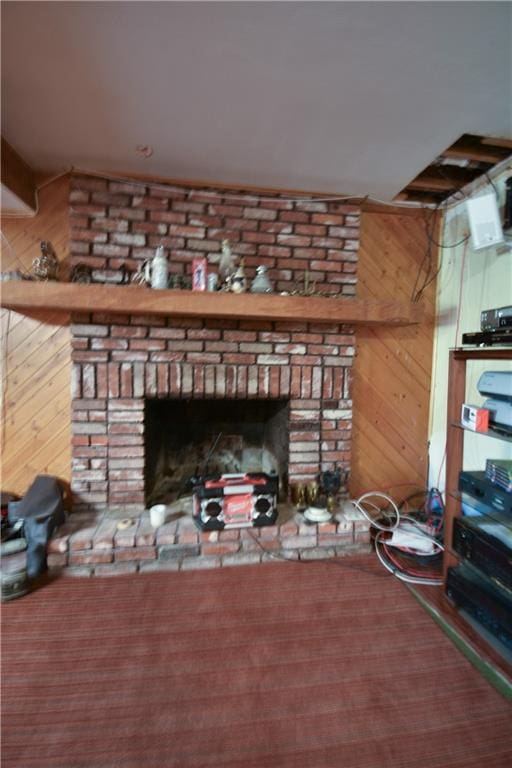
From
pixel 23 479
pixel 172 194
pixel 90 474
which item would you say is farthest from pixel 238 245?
pixel 23 479

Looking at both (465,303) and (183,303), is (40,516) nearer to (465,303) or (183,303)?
(183,303)

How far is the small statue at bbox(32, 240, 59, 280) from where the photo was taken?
1.76 meters

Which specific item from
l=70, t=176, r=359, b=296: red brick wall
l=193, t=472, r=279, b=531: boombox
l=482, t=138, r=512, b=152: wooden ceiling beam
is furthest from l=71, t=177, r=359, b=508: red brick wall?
l=482, t=138, r=512, b=152: wooden ceiling beam

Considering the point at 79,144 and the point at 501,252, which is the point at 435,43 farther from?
the point at 79,144

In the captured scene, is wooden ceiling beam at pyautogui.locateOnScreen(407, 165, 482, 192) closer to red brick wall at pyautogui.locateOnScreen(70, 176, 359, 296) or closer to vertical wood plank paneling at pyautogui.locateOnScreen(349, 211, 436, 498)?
vertical wood plank paneling at pyautogui.locateOnScreen(349, 211, 436, 498)

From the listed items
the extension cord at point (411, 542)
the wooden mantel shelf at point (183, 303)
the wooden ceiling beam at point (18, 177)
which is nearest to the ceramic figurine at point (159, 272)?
the wooden mantel shelf at point (183, 303)

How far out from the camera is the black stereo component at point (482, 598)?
125cm

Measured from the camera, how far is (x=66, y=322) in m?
1.95

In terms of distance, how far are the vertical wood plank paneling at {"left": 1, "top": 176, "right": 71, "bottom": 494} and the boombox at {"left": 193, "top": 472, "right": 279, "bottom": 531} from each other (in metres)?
0.90

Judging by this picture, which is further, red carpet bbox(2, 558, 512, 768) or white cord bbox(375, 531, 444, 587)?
white cord bbox(375, 531, 444, 587)

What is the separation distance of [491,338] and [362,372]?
35.8 inches

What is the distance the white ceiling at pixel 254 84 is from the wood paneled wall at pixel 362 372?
1.38ft

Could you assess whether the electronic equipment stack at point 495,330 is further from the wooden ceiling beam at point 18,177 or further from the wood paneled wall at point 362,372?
the wooden ceiling beam at point 18,177

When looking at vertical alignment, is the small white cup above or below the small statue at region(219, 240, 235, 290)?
below
